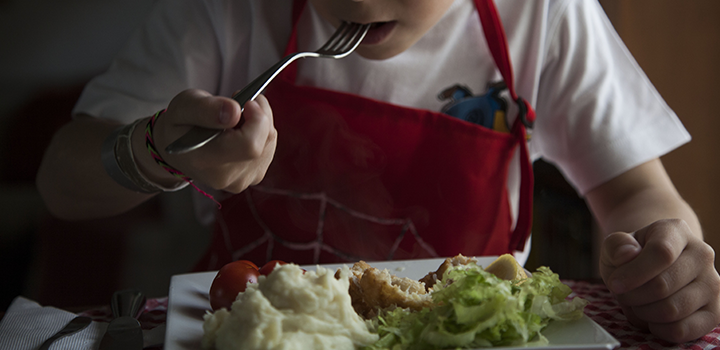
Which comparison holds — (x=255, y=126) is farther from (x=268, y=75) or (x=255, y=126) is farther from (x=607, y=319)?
(x=607, y=319)

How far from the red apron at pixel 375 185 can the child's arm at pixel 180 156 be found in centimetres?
30

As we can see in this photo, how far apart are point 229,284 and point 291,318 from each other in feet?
0.65

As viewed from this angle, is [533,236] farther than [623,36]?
Yes

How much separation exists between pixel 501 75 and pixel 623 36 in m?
1.20

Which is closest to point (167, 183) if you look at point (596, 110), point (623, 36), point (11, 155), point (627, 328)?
point (627, 328)

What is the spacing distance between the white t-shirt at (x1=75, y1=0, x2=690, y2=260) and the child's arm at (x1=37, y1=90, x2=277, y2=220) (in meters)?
0.09

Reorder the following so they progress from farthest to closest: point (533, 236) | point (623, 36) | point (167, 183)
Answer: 1. point (533, 236)
2. point (623, 36)
3. point (167, 183)

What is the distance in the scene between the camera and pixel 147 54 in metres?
1.17

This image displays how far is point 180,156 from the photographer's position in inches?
27.5

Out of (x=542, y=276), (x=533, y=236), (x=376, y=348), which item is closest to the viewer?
(x=376, y=348)

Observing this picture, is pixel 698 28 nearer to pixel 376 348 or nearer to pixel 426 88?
pixel 426 88

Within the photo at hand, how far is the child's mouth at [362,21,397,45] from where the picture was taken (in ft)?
3.16

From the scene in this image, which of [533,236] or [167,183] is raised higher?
[167,183]

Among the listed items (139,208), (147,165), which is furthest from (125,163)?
(139,208)
